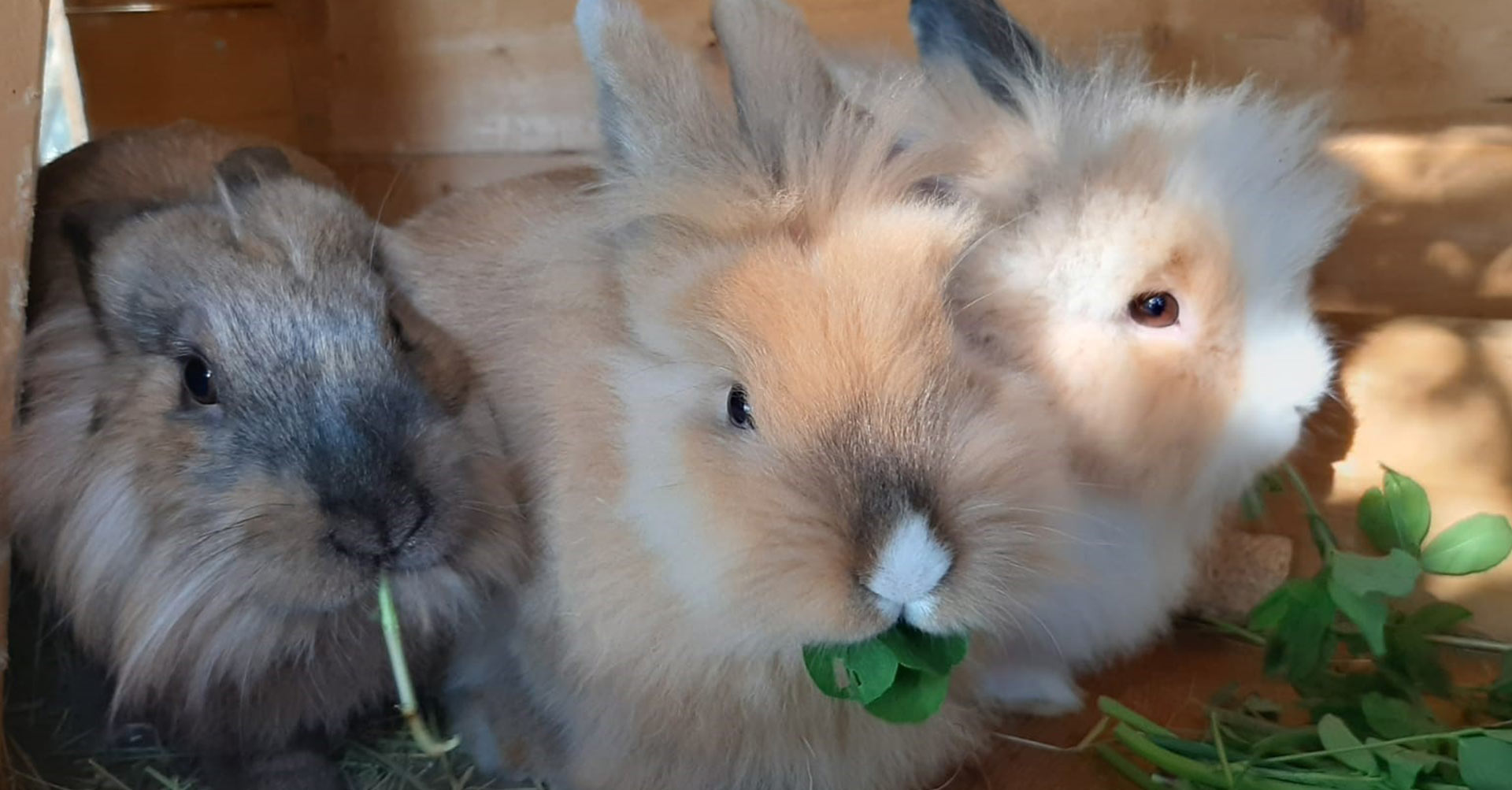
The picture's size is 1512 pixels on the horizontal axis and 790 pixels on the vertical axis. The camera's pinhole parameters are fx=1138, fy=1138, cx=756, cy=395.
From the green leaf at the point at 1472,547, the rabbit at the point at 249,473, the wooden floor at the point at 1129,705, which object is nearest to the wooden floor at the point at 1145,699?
the wooden floor at the point at 1129,705

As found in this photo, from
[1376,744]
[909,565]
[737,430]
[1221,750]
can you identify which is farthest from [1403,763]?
[737,430]

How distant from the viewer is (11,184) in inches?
46.8

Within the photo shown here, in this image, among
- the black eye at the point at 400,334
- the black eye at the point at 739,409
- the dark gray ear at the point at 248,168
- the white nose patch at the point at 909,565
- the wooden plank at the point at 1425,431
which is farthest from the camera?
the wooden plank at the point at 1425,431

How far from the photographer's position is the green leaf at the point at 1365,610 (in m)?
1.31

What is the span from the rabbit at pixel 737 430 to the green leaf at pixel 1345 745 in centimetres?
38

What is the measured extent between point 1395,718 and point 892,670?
0.73 metres

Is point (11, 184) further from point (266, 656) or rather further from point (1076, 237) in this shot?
point (1076, 237)

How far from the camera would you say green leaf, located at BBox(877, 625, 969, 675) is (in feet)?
3.18

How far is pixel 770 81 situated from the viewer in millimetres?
1122

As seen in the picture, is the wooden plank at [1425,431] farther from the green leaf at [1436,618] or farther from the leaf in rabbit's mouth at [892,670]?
the leaf in rabbit's mouth at [892,670]

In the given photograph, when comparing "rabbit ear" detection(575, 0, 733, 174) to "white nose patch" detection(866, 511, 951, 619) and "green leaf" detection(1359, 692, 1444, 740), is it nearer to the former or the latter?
"white nose patch" detection(866, 511, 951, 619)

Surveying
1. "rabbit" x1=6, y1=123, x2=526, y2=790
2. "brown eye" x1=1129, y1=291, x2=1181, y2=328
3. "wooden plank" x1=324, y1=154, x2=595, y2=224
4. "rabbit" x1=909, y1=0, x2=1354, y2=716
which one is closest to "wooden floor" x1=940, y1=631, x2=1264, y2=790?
"rabbit" x1=909, y1=0, x2=1354, y2=716

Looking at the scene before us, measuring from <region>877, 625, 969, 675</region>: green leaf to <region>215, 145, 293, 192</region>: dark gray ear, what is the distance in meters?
0.95

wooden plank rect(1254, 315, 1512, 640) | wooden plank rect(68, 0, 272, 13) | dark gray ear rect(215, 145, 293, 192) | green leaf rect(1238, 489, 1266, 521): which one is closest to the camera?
dark gray ear rect(215, 145, 293, 192)
